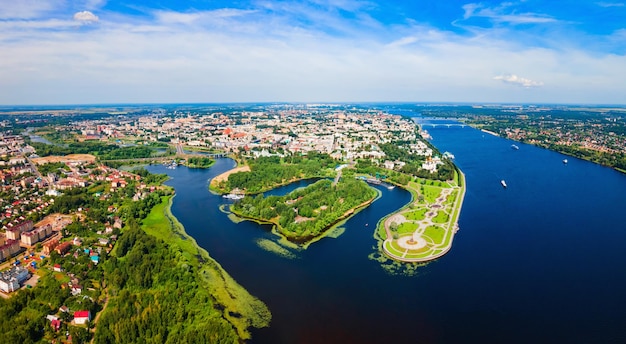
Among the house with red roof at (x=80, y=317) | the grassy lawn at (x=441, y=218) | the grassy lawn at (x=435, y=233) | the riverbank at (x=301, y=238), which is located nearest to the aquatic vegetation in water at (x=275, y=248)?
the riverbank at (x=301, y=238)

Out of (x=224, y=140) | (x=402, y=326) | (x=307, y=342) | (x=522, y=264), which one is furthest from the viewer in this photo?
(x=224, y=140)

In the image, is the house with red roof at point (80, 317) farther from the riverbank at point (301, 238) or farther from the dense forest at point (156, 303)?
the riverbank at point (301, 238)

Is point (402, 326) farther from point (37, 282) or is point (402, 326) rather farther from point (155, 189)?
point (155, 189)

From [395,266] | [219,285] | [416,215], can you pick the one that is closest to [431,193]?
[416,215]

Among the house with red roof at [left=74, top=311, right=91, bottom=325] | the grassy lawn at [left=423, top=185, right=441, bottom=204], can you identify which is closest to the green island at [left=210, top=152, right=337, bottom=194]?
the grassy lawn at [left=423, top=185, right=441, bottom=204]

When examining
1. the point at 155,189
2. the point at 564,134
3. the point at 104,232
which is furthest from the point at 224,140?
the point at 564,134

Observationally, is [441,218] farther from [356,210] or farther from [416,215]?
[356,210]

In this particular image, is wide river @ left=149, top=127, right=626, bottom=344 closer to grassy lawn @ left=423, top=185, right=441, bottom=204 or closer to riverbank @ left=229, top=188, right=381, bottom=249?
riverbank @ left=229, top=188, right=381, bottom=249
